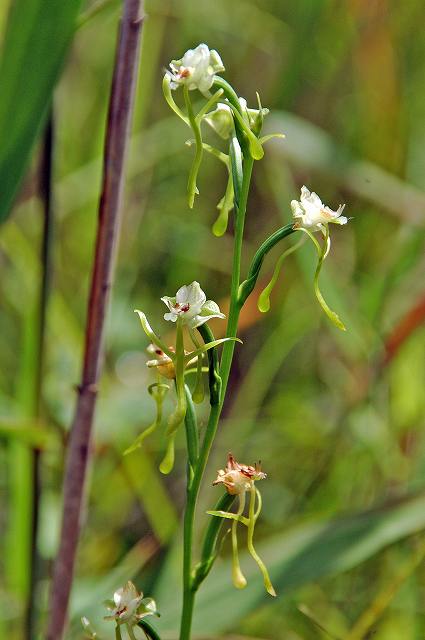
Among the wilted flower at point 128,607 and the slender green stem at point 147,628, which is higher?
the wilted flower at point 128,607

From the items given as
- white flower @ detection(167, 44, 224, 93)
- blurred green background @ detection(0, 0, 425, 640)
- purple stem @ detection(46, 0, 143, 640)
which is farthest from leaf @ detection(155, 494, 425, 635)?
white flower @ detection(167, 44, 224, 93)

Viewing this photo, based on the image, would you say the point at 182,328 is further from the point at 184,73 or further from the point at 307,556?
the point at 307,556

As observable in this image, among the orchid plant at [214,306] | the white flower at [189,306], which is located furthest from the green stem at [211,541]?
the white flower at [189,306]

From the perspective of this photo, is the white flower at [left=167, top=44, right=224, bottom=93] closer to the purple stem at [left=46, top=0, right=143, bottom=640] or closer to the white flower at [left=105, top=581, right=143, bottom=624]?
the purple stem at [left=46, top=0, right=143, bottom=640]

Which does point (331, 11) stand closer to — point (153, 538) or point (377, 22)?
point (377, 22)

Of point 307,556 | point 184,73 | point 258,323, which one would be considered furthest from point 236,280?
point 258,323

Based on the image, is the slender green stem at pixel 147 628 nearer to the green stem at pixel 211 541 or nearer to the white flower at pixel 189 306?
the green stem at pixel 211 541

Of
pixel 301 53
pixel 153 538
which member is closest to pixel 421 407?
pixel 153 538
